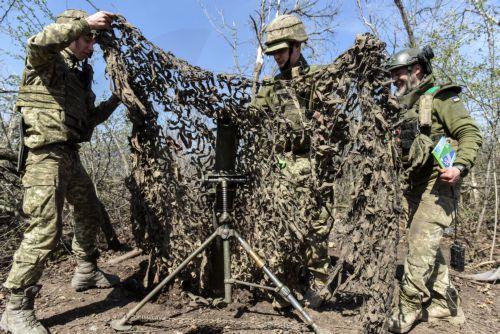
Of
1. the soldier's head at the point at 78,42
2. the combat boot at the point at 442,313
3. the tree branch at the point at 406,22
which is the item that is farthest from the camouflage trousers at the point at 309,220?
the tree branch at the point at 406,22

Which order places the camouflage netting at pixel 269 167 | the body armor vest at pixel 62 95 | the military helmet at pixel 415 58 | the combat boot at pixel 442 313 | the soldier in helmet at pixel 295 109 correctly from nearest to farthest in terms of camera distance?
the camouflage netting at pixel 269 167
the body armor vest at pixel 62 95
the soldier in helmet at pixel 295 109
the military helmet at pixel 415 58
the combat boot at pixel 442 313

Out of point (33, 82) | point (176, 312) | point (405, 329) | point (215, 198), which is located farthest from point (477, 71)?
point (33, 82)

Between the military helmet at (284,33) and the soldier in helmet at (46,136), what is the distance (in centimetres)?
139

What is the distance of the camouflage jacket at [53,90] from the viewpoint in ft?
8.38

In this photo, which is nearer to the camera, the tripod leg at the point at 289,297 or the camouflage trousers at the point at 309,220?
the tripod leg at the point at 289,297

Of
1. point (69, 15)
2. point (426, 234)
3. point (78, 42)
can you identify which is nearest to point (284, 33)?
point (78, 42)

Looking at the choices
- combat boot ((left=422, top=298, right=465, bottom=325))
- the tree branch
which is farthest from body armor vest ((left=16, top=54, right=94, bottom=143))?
the tree branch

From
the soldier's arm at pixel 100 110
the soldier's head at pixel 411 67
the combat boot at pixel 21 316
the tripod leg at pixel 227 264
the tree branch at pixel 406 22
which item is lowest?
the combat boot at pixel 21 316

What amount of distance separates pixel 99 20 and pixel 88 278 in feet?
8.19

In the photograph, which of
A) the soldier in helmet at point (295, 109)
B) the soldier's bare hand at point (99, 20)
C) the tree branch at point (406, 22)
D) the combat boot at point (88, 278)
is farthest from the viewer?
the tree branch at point (406, 22)

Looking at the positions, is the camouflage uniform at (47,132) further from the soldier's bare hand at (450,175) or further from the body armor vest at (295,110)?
the soldier's bare hand at (450,175)

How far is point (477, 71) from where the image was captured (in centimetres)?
668

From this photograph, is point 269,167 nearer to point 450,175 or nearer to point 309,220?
point 309,220

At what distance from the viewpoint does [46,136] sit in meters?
Result: 2.82
